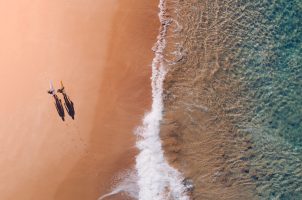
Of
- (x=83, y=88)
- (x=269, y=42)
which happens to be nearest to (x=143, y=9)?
(x=83, y=88)

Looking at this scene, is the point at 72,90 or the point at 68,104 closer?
the point at 68,104

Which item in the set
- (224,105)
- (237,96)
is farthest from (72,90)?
(237,96)

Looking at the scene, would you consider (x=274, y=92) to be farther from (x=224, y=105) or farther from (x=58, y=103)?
(x=58, y=103)

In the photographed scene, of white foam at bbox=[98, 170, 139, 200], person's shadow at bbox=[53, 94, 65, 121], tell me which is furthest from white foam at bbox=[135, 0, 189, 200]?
person's shadow at bbox=[53, 94, 65, 121]

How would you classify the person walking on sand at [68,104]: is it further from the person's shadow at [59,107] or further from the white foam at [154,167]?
the white foam at [154,167]

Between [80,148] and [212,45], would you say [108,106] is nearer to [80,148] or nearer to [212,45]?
[80,148]

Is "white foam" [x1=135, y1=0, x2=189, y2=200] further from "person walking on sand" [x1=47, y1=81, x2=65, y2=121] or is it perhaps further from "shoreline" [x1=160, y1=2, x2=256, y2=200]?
"person walking on sand" [x1=47, y1=81, x2=65, y2=121]

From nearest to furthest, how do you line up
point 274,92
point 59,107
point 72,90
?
point 59,107
point 72,90
point 274,92
